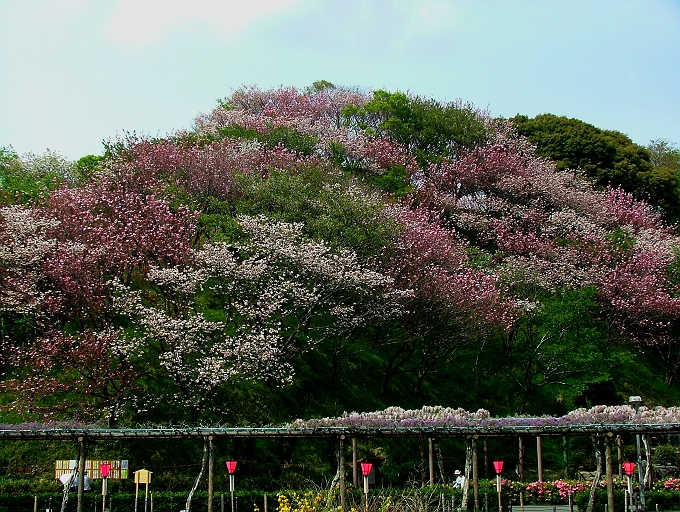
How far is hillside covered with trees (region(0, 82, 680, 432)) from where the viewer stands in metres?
28.4

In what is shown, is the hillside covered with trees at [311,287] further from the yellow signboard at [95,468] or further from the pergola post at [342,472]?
the pergola post at [342,472]

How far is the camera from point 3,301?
93.8 ft

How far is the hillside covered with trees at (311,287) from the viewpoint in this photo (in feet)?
93.2

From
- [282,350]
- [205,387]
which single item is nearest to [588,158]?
[282,350]

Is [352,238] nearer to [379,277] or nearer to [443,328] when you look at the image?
[379,277]

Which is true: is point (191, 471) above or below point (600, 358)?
below

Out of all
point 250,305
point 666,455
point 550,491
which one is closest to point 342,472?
point 550,491

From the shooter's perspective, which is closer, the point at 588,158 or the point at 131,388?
the point at 131,388

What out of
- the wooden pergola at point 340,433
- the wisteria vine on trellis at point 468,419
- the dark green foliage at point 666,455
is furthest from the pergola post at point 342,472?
the dark green foliage at point 666,455

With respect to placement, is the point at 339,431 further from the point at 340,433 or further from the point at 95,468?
the point at 95,468

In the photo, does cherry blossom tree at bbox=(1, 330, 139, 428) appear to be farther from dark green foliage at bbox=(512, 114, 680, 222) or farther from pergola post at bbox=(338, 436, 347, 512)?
dark green foliage at bbox=(512, 114, 680, 222)

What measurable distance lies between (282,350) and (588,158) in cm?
3392

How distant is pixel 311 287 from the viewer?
30.8 metres

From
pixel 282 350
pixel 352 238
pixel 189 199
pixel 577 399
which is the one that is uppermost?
pixel 189 199
